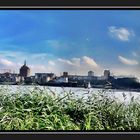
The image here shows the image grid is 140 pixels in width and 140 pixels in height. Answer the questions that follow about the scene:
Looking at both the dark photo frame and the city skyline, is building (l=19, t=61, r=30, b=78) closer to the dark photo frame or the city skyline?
the city skyline

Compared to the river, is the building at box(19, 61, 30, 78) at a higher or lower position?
higher

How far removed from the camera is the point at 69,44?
346 centimetres

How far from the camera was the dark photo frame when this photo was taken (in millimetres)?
3289

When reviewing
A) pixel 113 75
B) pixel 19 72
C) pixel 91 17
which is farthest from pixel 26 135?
pixel 91 17

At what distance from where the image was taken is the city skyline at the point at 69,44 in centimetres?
345

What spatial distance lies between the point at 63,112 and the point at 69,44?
2.28ft

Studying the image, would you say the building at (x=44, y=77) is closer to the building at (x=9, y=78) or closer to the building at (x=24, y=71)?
the building at (x=24, y=71)

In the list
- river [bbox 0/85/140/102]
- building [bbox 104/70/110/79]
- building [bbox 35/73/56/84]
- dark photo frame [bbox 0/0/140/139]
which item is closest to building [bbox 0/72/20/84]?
river [bbox 0/85/140/102]

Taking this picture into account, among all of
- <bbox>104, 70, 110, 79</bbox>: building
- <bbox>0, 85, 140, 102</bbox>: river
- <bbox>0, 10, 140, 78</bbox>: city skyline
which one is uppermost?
<bbox>0, 10, 140, 78</bbox>: city skyline

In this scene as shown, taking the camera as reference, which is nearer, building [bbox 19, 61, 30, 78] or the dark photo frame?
the dark photo frame

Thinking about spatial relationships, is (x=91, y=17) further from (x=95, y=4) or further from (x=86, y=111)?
(x=86, y=111)

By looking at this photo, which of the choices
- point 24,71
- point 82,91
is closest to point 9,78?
point 24,71

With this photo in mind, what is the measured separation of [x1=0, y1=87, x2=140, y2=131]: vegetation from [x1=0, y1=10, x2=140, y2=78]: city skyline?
0.94ft

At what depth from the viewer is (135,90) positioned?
3.45 m
